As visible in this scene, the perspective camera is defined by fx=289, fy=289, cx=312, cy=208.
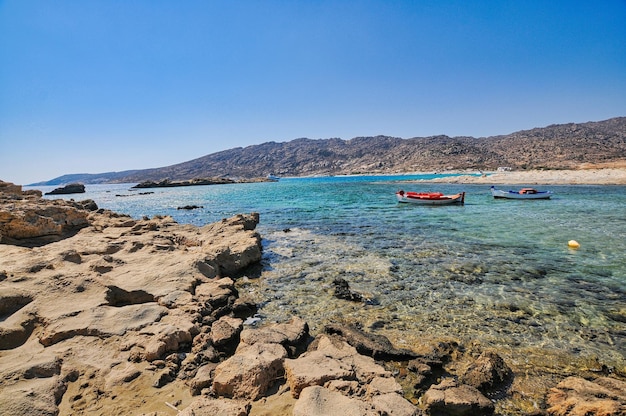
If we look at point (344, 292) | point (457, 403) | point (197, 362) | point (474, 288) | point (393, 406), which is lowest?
point (474, 288)

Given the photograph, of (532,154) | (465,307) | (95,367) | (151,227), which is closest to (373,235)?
(465,307)

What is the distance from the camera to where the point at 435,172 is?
116 metres

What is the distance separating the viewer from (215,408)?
12.1ft

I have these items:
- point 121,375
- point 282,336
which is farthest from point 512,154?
point 121,375

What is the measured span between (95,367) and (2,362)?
1.29 m

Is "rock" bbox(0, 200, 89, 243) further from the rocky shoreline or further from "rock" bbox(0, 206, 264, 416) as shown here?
the rocky shoreline

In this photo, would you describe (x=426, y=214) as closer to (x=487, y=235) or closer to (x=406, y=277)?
(x=487, y=235)

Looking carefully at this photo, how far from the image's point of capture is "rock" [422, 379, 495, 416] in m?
4.04

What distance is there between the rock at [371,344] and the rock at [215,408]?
2.44 meters

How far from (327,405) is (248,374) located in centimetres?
131

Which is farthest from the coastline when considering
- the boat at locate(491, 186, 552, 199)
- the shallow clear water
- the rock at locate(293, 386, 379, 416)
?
the rock at locate(293, 386, 379, 416)

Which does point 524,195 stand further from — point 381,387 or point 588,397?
point 381,387

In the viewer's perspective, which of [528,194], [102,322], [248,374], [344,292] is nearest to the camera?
[248,374]

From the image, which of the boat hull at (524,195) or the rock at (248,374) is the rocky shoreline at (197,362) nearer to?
the rock at (248,374)
